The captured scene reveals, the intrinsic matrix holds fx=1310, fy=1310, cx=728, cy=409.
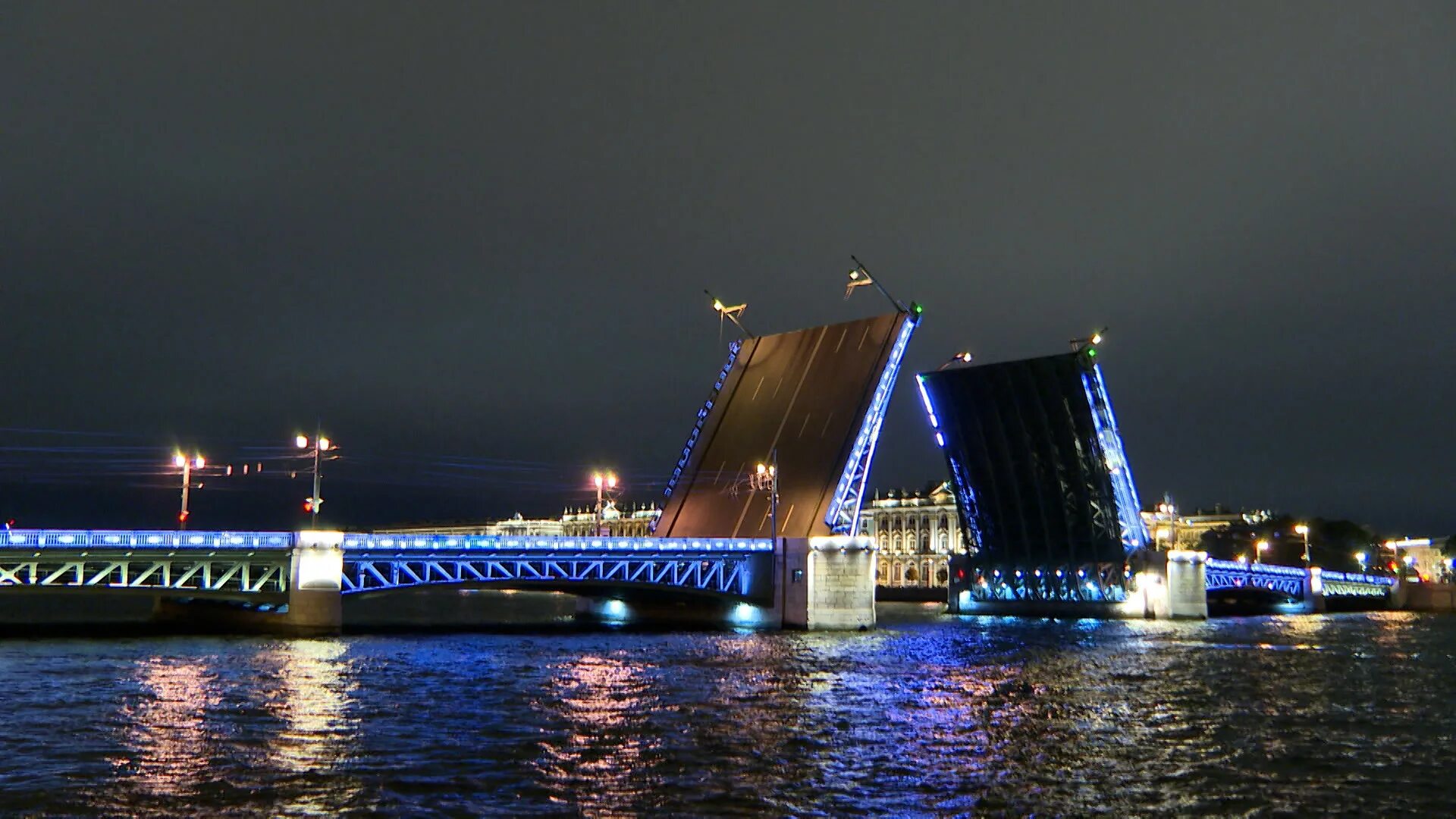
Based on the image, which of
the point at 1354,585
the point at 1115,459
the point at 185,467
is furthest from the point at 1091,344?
the point at 1354,585

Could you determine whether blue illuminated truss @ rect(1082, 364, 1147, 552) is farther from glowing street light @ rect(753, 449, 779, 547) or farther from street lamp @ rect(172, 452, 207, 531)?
street lamp @ rect(172, 452, 207, 531)

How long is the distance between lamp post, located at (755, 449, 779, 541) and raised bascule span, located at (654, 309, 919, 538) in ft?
0.54

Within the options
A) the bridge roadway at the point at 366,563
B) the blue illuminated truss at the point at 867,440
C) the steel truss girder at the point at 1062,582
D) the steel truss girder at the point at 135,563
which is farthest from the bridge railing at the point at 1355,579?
the steel truss girder at the point at 135,563

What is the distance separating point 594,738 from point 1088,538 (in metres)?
44.5

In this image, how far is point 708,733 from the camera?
1767 cm

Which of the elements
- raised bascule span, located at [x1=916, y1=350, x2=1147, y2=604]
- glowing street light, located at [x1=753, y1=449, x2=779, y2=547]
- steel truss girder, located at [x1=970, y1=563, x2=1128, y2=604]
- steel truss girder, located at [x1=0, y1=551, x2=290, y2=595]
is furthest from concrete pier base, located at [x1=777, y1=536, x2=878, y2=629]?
steel truss girder, located at [x1=970, y1=563, x2=1128, y2=604]

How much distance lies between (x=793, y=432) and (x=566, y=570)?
9.68 m

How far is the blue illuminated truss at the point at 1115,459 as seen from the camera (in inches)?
1905

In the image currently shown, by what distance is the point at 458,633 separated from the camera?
144ft

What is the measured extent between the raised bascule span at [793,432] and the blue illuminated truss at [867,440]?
1.7 inches

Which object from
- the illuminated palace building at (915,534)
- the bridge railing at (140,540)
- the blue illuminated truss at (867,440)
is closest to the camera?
the bridge railing at (140,540)

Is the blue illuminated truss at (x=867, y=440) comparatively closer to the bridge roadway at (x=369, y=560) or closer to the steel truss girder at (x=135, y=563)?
the bridge roadway at (x=369, y=560)

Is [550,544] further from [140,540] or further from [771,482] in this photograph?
[140,540]

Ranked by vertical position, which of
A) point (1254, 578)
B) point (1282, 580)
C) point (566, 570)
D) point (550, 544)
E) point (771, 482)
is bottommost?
point (1282, 580)
